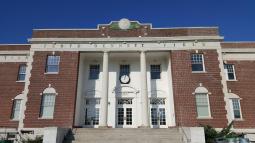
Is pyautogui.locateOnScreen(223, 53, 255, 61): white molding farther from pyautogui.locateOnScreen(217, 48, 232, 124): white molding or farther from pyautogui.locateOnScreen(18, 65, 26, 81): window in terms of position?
pyautogui.locateOnScreen(18, 65, 26, 81): window

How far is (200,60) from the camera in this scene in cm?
2505

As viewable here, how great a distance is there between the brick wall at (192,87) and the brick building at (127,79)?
0.08 metres

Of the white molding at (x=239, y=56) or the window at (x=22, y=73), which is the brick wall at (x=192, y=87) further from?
the window at (x=22, y=73)

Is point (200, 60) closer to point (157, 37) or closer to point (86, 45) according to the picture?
point (157, 37)

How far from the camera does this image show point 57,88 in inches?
953

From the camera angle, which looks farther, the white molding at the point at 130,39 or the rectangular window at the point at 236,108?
the white molding at the point at 130,39

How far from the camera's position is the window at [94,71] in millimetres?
26703

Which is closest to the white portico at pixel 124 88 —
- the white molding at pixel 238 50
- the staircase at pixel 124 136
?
the staircase at pixel 124 136

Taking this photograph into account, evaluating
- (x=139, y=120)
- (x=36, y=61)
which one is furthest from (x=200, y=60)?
(x=36, y=61)

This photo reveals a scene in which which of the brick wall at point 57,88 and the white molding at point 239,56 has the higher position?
the white molding at point 239,56

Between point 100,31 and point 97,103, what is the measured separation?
22.2 feet

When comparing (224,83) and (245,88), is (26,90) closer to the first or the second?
(224,83)

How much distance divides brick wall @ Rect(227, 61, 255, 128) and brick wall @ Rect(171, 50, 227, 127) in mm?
2061

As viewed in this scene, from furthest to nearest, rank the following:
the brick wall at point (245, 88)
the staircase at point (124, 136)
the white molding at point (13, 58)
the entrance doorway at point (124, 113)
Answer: the white molding at point (13, 58)
the entrance doorway at point (124, 113)
the brick wall at point (245, 88)
the staircase at point (124, 136)
